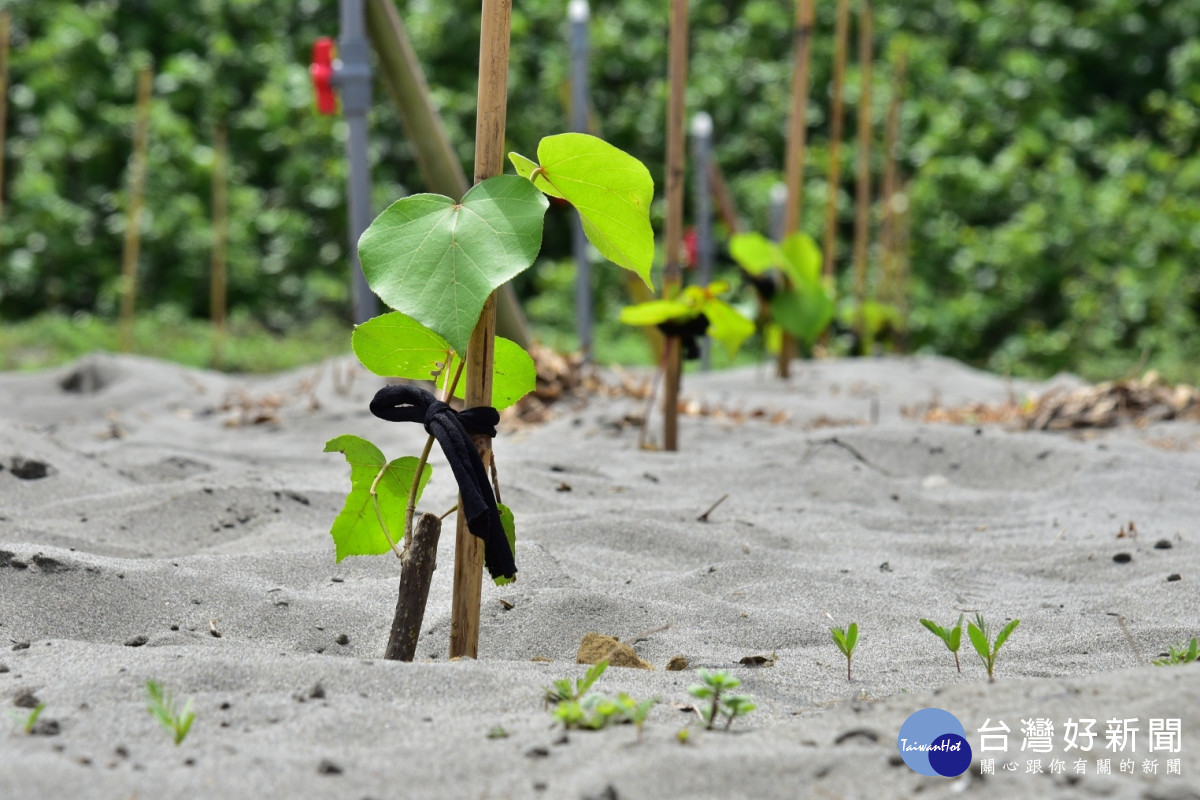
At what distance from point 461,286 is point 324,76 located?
271 cm

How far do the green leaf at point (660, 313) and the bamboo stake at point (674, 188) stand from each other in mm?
65

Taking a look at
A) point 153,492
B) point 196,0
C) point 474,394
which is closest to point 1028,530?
point 474,394

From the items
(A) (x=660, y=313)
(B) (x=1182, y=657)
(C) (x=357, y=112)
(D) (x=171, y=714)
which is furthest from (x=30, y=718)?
(C) (x=357, y=112)

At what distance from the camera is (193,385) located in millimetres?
3963

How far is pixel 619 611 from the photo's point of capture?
54.8 inches

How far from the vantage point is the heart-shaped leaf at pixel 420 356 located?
1110 mm

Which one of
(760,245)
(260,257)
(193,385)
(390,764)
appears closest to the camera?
(390,764)

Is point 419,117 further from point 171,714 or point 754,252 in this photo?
point 171,714

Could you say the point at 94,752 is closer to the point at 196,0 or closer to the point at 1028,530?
the point at 1028,530

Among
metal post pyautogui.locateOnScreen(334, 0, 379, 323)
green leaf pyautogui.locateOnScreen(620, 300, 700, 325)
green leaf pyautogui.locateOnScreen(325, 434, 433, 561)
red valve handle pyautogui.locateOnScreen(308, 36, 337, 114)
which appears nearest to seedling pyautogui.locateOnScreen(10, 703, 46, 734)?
green leaf pyautogui.locateOnScreen(325, 434, 433, 561)

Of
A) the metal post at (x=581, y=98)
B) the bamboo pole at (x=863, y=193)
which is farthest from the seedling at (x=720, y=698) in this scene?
the bamboo pole at (x=863, y=193)

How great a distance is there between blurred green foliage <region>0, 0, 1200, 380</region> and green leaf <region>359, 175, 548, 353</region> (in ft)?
21.3

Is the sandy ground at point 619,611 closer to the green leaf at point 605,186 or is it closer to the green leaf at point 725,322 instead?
the green leaf at point 725,322

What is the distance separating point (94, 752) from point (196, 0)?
832 centimetres
